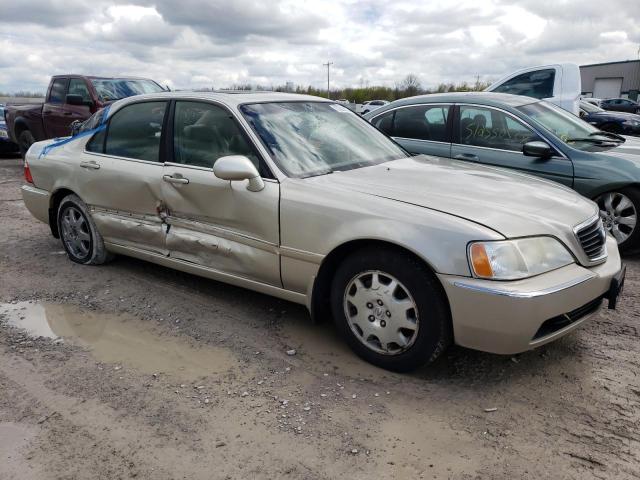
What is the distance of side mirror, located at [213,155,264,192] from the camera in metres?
3.32

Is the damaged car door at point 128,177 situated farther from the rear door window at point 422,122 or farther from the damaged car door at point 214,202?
the rear door window at point 422,122

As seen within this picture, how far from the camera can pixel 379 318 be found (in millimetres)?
3066

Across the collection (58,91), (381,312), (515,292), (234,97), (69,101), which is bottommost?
(381,312)

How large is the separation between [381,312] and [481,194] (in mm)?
911

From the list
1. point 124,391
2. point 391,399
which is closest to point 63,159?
point 124,391

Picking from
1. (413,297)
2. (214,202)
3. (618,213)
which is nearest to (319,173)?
(214,202)

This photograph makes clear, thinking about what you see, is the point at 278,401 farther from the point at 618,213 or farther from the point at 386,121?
the point at 386,121

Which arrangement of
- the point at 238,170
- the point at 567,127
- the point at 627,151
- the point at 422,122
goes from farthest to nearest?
the point at 422,122, the point at 567,127, the point at 627,151, the point at 238,170

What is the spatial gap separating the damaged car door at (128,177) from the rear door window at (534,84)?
285 inches

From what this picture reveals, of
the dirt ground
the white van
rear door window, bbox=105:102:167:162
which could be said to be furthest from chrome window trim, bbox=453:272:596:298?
the white van

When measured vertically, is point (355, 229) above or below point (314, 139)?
below

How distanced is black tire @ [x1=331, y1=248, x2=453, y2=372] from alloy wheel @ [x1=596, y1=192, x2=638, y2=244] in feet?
10.1

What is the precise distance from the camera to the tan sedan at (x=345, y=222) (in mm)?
2750

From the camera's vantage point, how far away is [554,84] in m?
9.11
